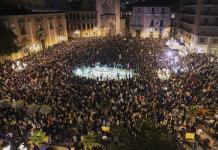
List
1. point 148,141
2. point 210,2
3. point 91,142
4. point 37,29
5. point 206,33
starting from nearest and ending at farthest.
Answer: point 148,141
point 91,142
point 210,2
point 206,33
point 37,29

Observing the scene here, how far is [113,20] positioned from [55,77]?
4411 cm

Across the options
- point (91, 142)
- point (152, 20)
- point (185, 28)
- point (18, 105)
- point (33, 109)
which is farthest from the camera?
point (152, 20)

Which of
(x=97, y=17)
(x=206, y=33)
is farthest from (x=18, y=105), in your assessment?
(x=97, y=17)

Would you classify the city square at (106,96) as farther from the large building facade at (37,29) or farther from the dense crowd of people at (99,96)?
the large building facade at (37,29)

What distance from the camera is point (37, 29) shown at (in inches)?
1759

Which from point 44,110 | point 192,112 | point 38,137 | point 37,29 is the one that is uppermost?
point 37,29

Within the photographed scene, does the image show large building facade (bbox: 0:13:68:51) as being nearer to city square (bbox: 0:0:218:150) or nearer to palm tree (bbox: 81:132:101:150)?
city square (bbox: 0:0:218:150)

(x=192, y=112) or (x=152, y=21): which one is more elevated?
(x=152, y=21)

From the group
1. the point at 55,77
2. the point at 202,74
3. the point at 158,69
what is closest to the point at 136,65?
the point at 158,69

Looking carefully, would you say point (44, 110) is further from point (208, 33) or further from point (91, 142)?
point (208, 33)

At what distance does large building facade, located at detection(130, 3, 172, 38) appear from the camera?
60.6 meters

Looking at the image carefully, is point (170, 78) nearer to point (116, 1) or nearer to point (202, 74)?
point (202, 74)

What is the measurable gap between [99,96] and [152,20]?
148ft

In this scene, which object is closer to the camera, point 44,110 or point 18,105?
point 44,110
